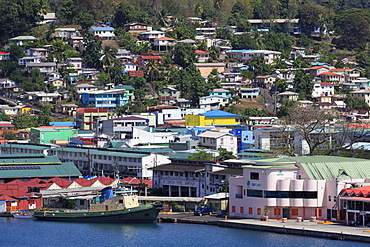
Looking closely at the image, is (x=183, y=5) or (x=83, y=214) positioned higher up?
(x=183, y=5)

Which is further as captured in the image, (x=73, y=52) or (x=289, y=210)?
(x=73, y=52)

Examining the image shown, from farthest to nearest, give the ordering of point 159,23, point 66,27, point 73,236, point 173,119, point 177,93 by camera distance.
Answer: point 159,23 < point 66,27 < point 177,93 < point 173,119 < point 73,236

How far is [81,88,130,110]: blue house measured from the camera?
92875 millimetres

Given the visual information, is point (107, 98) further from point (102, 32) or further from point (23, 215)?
point (23, 215)

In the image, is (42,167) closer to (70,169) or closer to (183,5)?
(70,169)

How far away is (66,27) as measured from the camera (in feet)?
370

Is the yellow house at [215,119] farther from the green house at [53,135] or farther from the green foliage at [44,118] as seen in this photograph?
the green foliage at [44,118]

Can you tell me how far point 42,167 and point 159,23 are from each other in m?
62.6

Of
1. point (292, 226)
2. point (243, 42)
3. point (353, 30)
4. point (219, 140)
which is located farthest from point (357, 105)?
point (292, 226)

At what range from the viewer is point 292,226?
4397 cm

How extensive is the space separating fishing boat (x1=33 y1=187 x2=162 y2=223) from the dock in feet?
3.03

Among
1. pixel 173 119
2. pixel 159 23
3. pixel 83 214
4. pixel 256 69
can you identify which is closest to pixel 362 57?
pixel 256 69

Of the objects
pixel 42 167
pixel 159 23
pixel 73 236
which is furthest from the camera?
pixel 159 23

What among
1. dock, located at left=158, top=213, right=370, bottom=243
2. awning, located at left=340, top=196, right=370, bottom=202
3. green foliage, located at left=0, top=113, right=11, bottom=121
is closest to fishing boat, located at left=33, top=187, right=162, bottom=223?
dock, located at left=158, top=213, right=370, bottom=243
